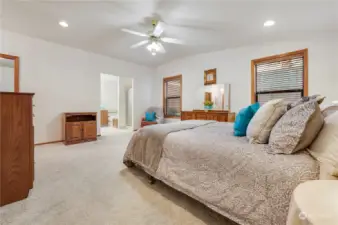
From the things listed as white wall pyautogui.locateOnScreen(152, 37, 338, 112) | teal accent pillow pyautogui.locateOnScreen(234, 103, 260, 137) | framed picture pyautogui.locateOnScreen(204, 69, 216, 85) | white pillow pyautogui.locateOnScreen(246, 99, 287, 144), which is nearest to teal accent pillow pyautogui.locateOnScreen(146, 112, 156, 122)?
white wall pyautogui.locateOnScreen(152, 37, 338, 112)

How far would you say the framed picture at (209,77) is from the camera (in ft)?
16.0

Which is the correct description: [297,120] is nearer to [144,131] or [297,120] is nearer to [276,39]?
[144,131]

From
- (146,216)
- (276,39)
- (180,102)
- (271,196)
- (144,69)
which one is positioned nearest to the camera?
(271,196)

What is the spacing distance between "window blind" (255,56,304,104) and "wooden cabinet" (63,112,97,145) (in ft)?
15.1

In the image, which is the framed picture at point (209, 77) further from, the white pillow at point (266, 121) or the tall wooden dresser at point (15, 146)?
the tall wooden dresser at point (15, 146)

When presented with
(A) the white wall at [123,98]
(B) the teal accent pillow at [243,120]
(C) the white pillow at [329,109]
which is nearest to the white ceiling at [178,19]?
(B) the teal accent pillow at [243,120]

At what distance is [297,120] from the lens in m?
1.15

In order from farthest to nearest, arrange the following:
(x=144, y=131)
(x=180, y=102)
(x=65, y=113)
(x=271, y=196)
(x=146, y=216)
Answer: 1. (x=180, y=102)
2. (x=65, y=113)
3. (x=144, y=131)
4. (x=146, y=216)
5. (x=271, y=196)

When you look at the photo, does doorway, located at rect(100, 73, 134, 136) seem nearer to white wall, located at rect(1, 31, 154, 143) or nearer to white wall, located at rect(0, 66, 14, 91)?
white wall, located at rect(1, 31, 154, 143)

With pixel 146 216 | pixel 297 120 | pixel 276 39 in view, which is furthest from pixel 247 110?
pixel 276 39

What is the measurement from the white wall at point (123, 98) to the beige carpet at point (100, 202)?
16.5 ft

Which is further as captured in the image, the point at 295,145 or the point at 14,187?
the point at 14,187

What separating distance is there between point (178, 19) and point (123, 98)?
17.4 feet

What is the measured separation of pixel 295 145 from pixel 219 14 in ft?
8.30
